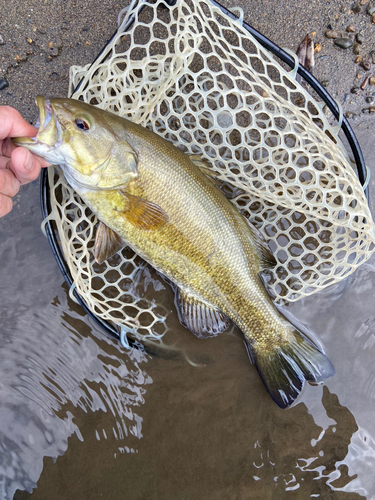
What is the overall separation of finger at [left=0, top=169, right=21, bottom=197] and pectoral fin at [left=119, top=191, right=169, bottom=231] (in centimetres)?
68

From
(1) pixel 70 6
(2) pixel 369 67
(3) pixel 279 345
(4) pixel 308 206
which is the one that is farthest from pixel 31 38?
(3) pixel 279 345

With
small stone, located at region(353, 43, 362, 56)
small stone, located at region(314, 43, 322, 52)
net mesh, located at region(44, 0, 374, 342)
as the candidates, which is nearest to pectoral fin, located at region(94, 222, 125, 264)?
net mesh, located at region(44, 0, 374, 342)

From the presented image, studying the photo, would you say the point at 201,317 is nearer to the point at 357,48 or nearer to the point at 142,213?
the point at 142,213

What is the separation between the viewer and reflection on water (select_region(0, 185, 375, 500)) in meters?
2.65

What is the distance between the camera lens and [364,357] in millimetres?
2674

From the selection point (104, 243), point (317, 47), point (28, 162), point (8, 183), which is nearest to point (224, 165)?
point (104, 243)

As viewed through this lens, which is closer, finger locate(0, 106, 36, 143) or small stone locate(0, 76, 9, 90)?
finger locate(0, 106, 36, 143)

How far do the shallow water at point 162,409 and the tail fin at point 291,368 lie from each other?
0.21 m

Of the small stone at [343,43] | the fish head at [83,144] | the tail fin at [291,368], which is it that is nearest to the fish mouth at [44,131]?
the fish head at [83,144]

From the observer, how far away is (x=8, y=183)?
219 cm

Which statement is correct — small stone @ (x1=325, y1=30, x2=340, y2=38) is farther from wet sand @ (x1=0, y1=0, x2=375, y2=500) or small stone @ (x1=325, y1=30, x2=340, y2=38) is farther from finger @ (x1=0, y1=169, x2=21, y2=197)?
finger @ (x1=0, y1=169, x2=21, y2=197)

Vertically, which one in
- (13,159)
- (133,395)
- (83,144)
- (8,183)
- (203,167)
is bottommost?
(133,395)

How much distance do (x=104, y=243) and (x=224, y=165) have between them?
3.33 feet

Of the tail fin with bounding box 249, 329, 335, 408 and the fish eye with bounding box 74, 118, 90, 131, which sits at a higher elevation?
the fish eye with bounding box 74, 118, 90, 131
